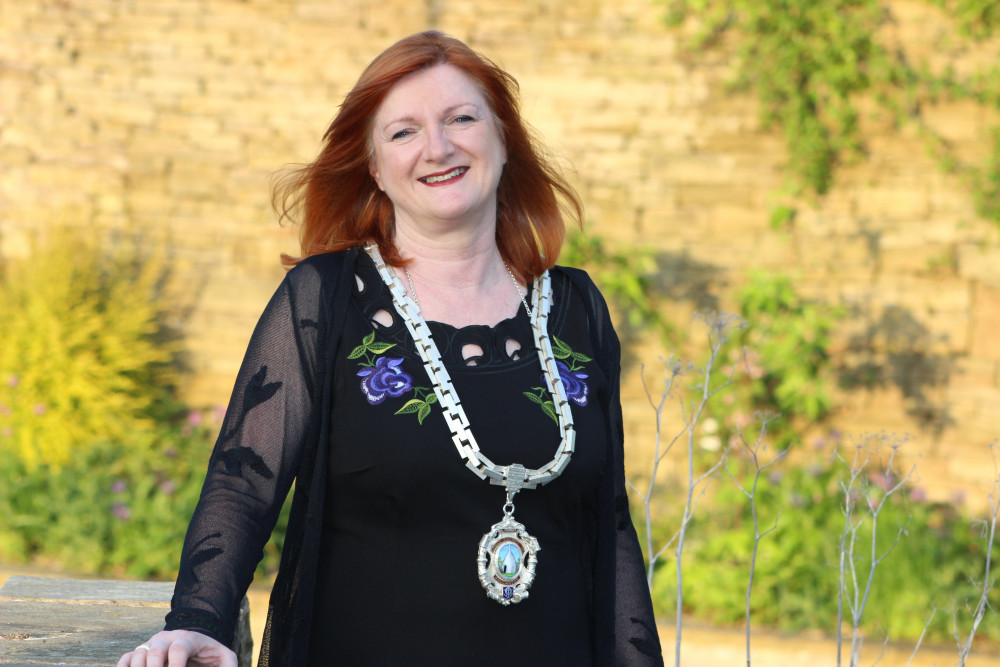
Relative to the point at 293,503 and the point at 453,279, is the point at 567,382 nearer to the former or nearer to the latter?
the point at 453,279

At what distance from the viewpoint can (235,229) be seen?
6.06 meters

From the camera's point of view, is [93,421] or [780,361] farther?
[93,421]

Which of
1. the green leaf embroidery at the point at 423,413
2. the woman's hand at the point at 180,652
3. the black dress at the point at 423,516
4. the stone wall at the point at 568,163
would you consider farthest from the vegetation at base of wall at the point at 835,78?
the woman's hand at the point at 180,652

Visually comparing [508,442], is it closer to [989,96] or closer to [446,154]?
[446,154]

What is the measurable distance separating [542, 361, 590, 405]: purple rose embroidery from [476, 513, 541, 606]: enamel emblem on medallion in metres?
0.28

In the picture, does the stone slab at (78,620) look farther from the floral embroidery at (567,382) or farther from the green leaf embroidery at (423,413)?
the floral embroidery at (567,382)

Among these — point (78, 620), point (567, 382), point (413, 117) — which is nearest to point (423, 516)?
point (567, 382)

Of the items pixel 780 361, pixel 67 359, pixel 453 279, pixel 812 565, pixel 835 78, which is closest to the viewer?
pixel 453 279

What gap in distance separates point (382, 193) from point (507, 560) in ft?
2.65

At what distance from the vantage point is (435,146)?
176cm

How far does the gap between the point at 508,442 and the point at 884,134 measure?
4.65m

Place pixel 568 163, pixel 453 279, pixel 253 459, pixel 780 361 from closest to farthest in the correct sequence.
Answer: pixel 253 459 < pixel 453 279 < pixel 780 361 < pixel 568 163

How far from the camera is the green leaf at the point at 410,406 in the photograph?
167 centimetres

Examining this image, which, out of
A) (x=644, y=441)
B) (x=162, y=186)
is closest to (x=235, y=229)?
(x=162, y=186)
